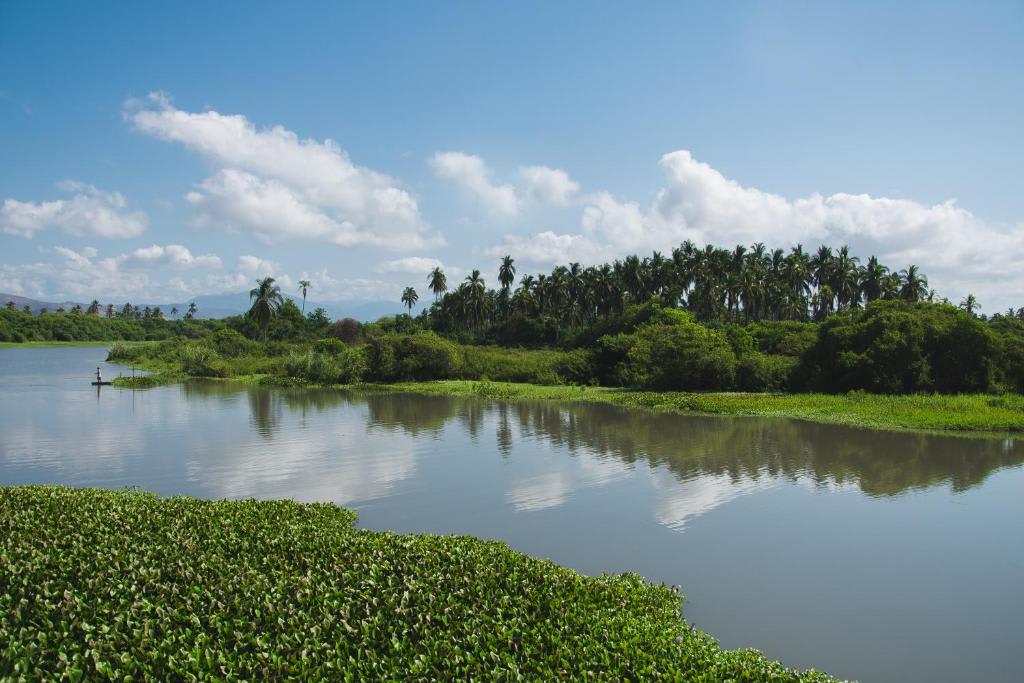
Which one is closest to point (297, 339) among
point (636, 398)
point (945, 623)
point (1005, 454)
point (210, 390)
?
point (210, 390)

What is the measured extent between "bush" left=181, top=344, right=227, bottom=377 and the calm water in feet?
78.8

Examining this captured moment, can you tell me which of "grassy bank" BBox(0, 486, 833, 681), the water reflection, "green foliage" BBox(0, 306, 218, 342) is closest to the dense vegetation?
the water reflection

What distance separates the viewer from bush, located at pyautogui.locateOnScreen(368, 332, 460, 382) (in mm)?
47062

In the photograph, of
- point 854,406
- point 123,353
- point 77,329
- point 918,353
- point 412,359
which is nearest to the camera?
point 854,406

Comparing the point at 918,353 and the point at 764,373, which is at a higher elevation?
the point at 918,353

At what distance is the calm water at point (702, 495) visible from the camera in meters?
9.03

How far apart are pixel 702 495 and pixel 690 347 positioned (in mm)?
24429

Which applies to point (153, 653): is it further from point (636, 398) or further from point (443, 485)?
point (636, 398)

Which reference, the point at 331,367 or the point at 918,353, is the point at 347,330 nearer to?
the point at 331,367

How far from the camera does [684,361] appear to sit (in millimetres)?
38750

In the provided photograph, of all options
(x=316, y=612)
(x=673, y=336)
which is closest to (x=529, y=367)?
(x=673, y=336)

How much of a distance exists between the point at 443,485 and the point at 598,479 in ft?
13.4

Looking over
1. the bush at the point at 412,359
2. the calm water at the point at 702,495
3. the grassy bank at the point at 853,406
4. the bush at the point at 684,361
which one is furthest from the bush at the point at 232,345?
the bush at the point at 684,361

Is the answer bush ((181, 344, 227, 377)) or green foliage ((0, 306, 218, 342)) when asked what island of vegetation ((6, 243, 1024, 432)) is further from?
green foliage ((0, 306, 218, 342))
